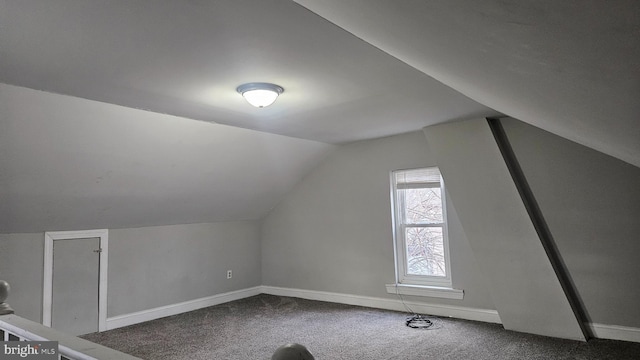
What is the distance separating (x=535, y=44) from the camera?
860 mm

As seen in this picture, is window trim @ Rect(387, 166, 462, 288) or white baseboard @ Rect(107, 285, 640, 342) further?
window trim @ Rect(387, 166, 462, 288)

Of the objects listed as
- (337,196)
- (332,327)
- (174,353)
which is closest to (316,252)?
(337,196)

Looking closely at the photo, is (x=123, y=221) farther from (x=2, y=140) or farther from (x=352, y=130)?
(x=352, y=130)

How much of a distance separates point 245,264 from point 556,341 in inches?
161

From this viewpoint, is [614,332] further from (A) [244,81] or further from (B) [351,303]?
(A) [244,81]

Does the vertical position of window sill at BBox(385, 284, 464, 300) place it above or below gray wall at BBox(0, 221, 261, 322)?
below

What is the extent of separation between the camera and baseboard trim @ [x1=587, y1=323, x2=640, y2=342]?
136 inches

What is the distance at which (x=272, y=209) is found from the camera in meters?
6.19

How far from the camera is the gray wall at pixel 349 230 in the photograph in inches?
181

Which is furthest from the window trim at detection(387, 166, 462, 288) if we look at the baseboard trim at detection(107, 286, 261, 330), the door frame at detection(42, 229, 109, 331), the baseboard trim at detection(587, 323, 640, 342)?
the door frame at detection(42, 229, 109, 331)

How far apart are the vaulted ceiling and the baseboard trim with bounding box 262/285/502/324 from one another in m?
1.65

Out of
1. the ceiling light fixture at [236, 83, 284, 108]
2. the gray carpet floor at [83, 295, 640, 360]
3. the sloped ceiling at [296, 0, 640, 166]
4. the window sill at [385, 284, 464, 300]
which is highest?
the ceiling light fixture at [236, 83, 284, 108]

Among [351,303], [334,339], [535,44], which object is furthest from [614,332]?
[535,44]

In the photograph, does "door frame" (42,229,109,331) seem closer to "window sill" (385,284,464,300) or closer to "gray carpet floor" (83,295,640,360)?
"gray carpet floor" (83,295,640,360)
